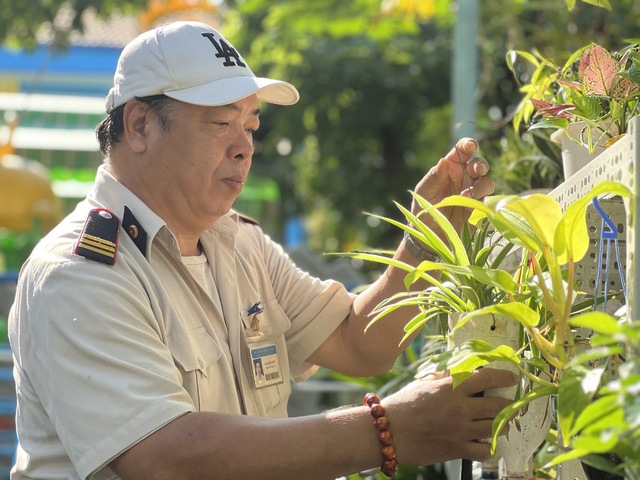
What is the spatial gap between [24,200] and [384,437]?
27.6 ft

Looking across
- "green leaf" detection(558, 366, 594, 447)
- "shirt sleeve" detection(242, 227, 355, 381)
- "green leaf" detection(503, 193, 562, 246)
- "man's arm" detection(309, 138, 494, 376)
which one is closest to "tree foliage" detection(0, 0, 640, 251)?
"shirt sleeve" detection(242, 227, 355, 381)

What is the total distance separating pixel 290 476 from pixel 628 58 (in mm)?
1029

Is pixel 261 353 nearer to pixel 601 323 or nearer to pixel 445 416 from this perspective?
pixel 445 416

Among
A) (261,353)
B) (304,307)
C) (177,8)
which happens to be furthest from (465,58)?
(177,8)

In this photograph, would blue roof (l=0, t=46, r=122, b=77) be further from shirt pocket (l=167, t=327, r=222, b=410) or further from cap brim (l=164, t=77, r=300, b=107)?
shirt pocket (l=167, t=327, r=222, b=410)

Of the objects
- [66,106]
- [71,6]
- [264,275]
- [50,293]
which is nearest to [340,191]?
[71,6]

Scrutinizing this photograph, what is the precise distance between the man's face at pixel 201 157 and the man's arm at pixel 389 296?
1.43ft

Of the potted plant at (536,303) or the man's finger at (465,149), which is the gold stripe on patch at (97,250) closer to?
the potted plant at (536,303)

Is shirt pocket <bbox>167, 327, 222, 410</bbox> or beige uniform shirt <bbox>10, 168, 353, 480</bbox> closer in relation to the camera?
beige uniform shirt <bbox>10, 168, 353, 480</bbox>

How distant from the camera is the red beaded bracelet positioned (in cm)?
191

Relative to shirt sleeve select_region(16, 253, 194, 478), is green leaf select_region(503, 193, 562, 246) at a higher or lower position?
higher

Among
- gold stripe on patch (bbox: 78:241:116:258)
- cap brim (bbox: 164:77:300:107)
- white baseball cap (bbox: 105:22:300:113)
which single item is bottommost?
gold stripe on patch (bbox: 78:241:116:258)

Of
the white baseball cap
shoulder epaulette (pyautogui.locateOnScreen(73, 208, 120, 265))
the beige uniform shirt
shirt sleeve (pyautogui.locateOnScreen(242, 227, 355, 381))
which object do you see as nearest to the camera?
the beige uniform shirt

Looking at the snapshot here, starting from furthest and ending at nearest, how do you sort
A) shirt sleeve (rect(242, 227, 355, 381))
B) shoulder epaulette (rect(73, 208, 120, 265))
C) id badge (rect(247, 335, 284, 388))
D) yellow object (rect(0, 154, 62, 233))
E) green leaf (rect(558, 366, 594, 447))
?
yellow object (rect(0, 154, 62, 233)), shirt sleeve (rect(242, 227, 355, 381)), id badge (rect(247, 335, 284, 388)), shoulder epaulette (rect(73, 208, 120, 265)), green leaf (rect(558, 366, 594, 447))
